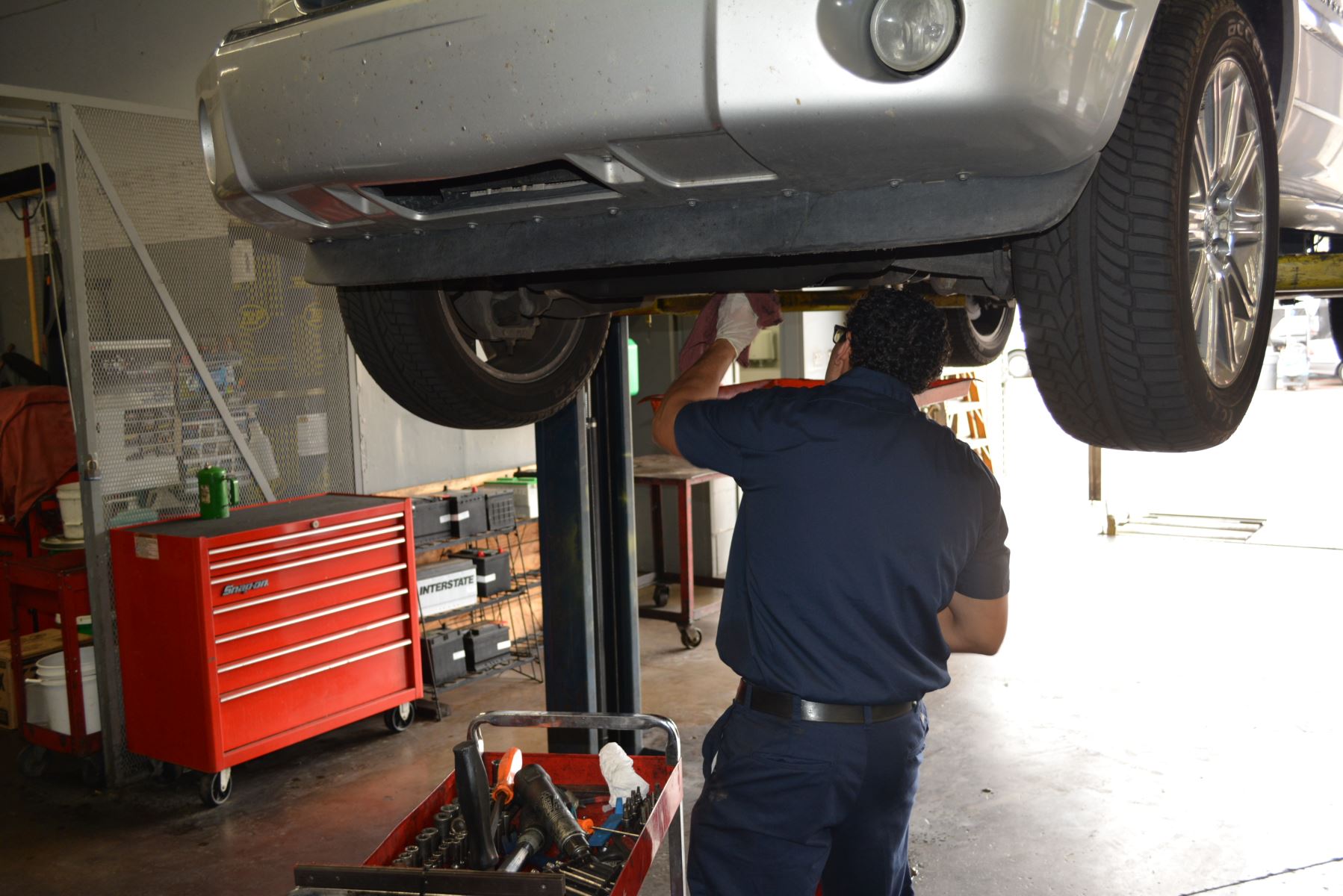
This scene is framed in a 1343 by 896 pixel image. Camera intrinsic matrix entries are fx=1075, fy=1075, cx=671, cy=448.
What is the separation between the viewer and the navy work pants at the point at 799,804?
1987 mm

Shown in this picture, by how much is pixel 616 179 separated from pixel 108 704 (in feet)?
12.3

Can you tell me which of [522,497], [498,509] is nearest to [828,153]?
[498,509]

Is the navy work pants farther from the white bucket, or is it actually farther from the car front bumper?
the white bucket

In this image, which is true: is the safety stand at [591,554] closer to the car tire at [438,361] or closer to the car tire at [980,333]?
the car tire at [438,361]

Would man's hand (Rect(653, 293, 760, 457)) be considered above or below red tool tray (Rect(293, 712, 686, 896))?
above

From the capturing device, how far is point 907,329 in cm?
205

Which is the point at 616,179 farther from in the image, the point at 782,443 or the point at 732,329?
the point at 732,329

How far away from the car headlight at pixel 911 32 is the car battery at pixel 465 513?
4.27m

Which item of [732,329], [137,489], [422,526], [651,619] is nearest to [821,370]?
[651,619]

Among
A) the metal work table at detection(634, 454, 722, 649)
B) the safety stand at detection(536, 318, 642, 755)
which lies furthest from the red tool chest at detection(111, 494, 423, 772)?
the metal work table at detection(634, 454, 722, 649)

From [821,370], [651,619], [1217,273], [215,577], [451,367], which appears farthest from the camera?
[821,370]

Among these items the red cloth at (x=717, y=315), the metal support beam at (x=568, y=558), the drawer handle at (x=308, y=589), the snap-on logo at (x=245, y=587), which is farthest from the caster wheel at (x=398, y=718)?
the red cloth at (x=717, y=315)

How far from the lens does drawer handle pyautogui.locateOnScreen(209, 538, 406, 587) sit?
4.00 meters

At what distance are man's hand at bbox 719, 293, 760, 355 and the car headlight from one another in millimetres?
1093
